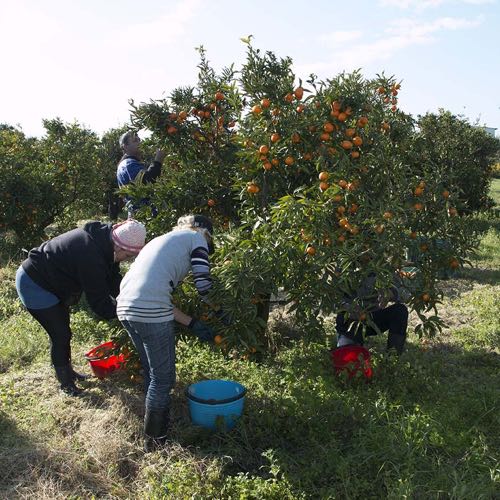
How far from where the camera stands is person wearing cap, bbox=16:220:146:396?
3436 mm

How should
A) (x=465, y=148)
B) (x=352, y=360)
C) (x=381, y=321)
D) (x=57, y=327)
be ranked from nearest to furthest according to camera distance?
1. (x=57, y=327)
2. (x=352, y=360)
3. (x=381, y=321)
4. (x=465, y=148)

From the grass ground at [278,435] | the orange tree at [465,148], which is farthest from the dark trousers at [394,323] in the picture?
the orange tree at [465,148]

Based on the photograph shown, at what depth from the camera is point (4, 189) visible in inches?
323

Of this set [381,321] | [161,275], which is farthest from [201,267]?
[381,321]

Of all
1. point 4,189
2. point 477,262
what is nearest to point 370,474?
point 477,262

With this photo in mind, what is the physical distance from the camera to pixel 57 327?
3.91 meters

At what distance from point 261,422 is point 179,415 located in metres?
0.61

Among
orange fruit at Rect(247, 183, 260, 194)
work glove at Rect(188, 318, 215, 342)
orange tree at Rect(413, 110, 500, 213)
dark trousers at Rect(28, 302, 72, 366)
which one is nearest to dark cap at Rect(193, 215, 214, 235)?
orange fruit at Rect(247, 183, 260, 194)

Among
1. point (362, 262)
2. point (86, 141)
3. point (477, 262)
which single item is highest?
point (86, 141)

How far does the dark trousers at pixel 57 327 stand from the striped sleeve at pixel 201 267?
1.34 metres

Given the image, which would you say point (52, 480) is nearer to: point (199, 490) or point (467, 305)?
point (199, 490)

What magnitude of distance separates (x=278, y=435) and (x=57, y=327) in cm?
184

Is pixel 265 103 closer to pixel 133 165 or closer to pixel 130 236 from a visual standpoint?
pixel 130 236

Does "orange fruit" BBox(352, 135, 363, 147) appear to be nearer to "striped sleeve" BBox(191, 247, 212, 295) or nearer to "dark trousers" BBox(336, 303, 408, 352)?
"striped sleeve" BBox(191, 247, 212, 295)
